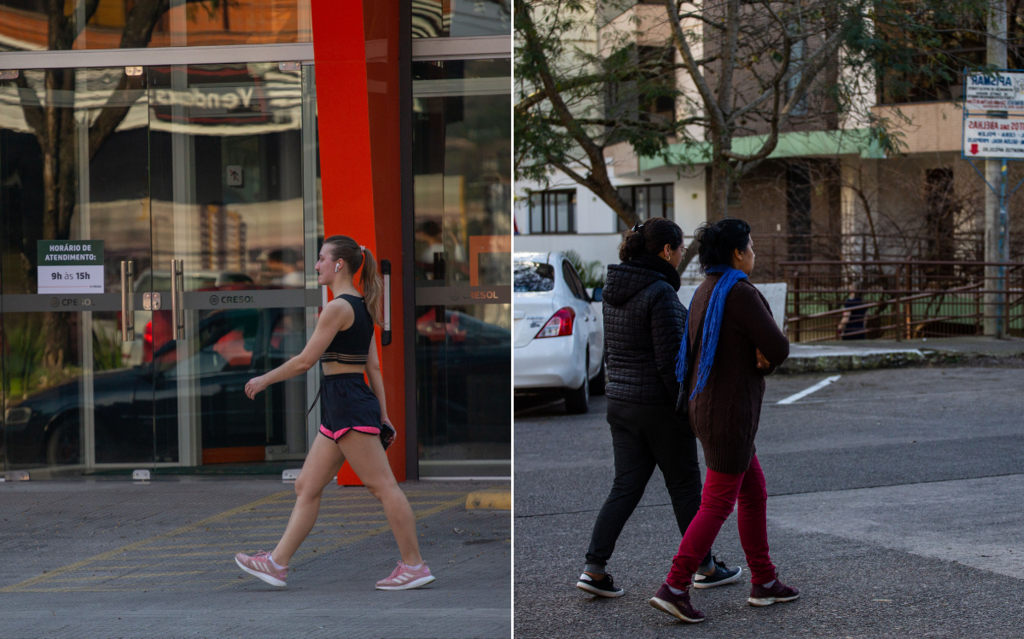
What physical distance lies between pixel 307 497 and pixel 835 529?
3.11 meters

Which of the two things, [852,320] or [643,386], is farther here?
[852,320]

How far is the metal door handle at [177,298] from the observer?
904 cm

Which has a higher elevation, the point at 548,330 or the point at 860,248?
the point at 860,248

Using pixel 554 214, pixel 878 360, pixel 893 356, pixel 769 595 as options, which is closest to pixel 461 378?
pixel 769 595

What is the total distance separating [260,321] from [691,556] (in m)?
5.43

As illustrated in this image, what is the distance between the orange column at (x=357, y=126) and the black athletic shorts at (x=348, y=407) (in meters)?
2.96

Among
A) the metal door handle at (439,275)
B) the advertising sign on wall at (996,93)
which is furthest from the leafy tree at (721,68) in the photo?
the metal door handle at (439,275)

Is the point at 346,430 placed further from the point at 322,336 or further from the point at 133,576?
the point at 133,576

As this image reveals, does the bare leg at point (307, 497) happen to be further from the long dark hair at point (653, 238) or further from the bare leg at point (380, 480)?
the long dark hair at point (653, 238)

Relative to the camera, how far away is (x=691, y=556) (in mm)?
4691

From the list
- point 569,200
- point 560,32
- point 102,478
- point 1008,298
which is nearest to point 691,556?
point 102,478

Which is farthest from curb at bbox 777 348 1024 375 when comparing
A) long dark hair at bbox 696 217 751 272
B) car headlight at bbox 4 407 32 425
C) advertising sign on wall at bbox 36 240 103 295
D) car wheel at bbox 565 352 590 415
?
long dark hair at bbox 696 217 751 272

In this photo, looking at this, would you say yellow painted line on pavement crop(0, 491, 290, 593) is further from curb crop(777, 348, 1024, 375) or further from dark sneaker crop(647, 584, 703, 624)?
curb crop(777, 348, 1024, 375)

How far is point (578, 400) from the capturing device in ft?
37.4
